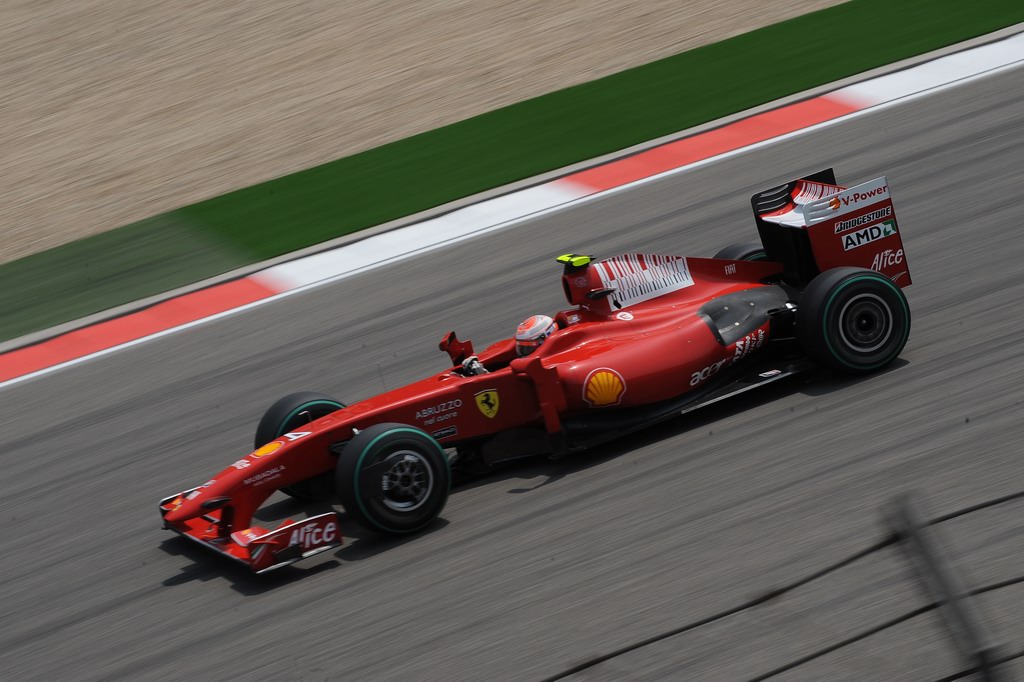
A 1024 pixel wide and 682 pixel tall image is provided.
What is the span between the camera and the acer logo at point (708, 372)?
23.5ft

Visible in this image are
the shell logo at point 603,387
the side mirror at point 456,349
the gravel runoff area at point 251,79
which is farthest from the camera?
the gravel runoff area at point 251,79

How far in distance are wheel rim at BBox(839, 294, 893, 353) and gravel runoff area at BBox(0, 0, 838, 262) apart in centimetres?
895

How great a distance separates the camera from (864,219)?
7727 millimetres

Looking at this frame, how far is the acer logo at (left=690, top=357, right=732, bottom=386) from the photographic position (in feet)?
23.5

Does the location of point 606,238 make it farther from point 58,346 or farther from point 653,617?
point 653,617

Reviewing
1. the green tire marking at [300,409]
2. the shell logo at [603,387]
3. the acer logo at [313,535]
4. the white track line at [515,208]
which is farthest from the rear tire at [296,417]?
the white track line at [515,208]

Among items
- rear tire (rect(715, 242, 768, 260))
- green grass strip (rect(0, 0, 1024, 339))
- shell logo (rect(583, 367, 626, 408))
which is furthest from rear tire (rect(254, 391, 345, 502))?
green grass strip (rect(0, 0, 1024, 339))

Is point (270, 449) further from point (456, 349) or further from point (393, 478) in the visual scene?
point (456, 349)

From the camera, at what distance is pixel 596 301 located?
7387 mm

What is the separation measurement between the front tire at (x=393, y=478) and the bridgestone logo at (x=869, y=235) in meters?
3.07

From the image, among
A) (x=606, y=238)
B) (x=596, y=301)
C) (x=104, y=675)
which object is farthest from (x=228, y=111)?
(x=104, y=675)

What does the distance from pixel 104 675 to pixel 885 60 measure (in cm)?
1156

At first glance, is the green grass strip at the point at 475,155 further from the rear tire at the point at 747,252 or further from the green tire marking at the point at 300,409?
the green tire marking at the point at 300,409

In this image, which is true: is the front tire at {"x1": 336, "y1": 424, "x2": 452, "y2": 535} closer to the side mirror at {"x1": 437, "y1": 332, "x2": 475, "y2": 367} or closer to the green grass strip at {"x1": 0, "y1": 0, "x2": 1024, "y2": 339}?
the side mirror at {"x1": 437, "y1": 332, "x2": 475, "y2": 367}
